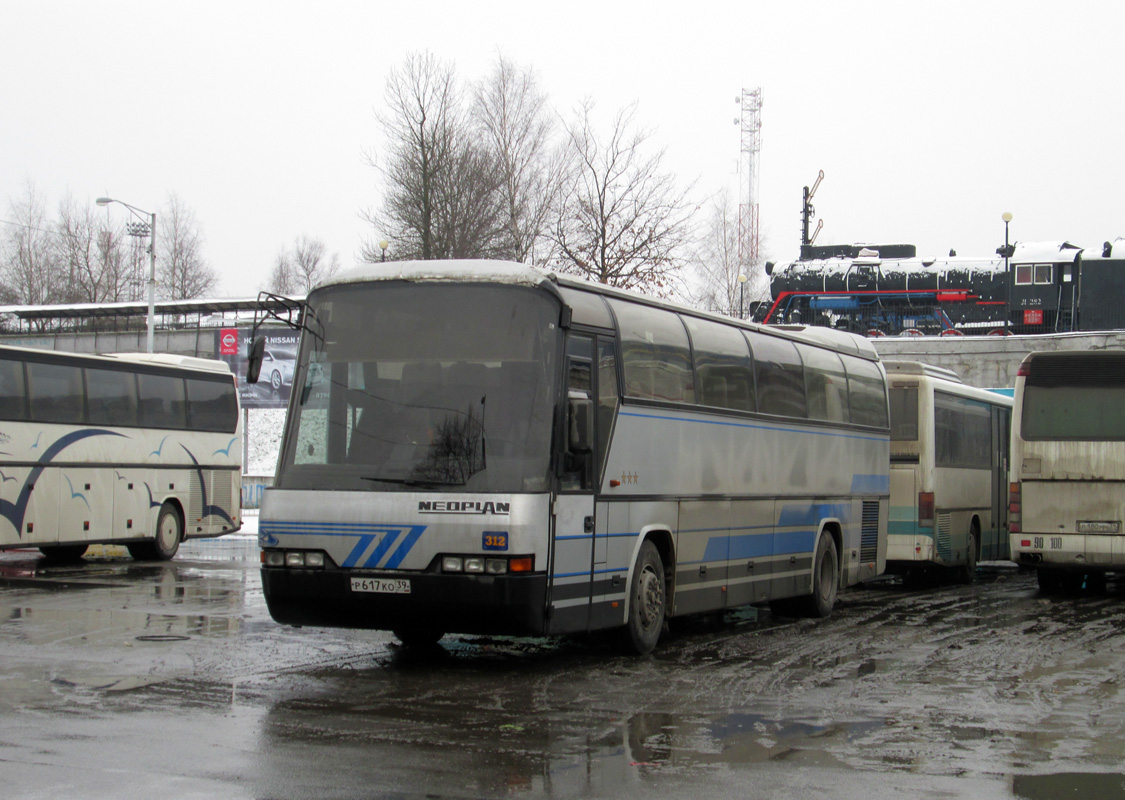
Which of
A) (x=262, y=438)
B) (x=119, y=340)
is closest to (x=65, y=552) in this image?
(x=262, y=438)

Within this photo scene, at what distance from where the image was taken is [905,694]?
953 centimetres

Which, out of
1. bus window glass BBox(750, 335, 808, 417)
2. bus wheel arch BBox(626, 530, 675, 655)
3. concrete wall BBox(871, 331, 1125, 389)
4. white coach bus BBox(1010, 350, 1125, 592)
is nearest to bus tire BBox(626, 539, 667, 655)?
bus wheel arch BBox(626, 530, 675, 655)

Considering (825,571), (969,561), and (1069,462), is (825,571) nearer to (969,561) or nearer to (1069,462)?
(1069,462)

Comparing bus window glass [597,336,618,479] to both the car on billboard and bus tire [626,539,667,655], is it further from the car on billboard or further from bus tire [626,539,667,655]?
the car on billboard

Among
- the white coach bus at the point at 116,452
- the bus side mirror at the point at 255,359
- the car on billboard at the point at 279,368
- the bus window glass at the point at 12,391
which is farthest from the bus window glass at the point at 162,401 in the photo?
the car on billboard at the point at 279,368

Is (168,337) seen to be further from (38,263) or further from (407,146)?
(38,263)

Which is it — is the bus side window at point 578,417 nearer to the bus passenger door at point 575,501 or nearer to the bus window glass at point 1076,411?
the bus passenger door at point 575,501

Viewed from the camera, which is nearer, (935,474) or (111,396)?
(935,474)

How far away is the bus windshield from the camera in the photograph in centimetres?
959

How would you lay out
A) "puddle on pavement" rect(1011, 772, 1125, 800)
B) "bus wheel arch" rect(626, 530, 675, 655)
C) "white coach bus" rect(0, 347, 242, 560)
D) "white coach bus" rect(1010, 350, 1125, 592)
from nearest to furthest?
"puddle on pavement" rect(1011, 772, 1125, 800) < "bus wheel arch" rect(626, 530, 675, 655) < "white coach bus" rect(1010, 350, 1125, 592) < "white coach bus" rect(0, 347, 242, 560)

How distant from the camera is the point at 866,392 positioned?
54.9 ft

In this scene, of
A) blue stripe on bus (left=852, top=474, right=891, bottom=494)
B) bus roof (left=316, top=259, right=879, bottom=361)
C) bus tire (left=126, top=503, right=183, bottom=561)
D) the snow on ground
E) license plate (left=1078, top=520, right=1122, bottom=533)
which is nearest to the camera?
bus roof (left=316, top=259, right=879, bottom=361)

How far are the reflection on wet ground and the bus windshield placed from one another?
1579 mm

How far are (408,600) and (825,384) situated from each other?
7.43 meters
